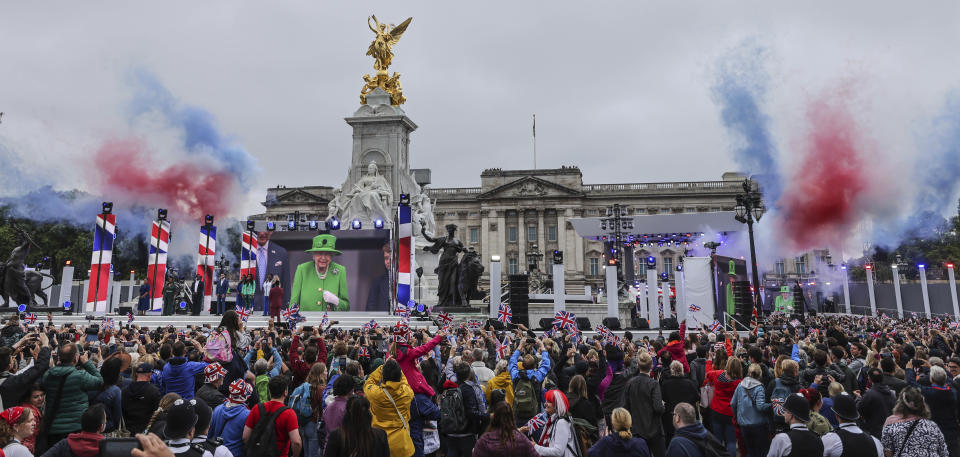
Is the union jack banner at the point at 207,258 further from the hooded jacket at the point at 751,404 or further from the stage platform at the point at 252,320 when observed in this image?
the hooded jacket at the point at 751,404

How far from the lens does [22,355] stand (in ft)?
29.4

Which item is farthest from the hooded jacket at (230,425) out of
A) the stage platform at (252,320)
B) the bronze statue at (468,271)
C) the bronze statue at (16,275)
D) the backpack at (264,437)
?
the bronze statue at (16,275)

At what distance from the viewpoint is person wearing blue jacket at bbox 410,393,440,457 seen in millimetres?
6289

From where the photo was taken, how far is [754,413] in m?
7.12

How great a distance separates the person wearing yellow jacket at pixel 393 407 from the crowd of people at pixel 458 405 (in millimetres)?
13

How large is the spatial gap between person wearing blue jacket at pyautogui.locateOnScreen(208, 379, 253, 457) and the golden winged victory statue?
34.7m

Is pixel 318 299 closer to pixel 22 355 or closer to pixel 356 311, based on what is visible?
pixel 356 311

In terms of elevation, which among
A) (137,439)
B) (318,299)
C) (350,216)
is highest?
(350,216)

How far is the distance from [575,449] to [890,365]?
13.9ft

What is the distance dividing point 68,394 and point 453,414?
3756 millimetres

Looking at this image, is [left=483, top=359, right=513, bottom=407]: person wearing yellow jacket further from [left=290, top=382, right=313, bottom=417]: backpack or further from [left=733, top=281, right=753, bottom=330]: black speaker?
[left=733, top=281, right=753, bottom=330]: black speaker

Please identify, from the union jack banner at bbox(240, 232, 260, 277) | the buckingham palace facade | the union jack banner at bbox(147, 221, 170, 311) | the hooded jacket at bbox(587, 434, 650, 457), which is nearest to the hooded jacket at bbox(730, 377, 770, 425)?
the hooded jacket at bbox(587, 434, 650, 457)

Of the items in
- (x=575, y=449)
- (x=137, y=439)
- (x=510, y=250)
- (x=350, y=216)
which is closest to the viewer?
(x=137, y=439)

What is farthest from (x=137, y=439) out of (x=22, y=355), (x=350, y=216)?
(x=350, y=216)
